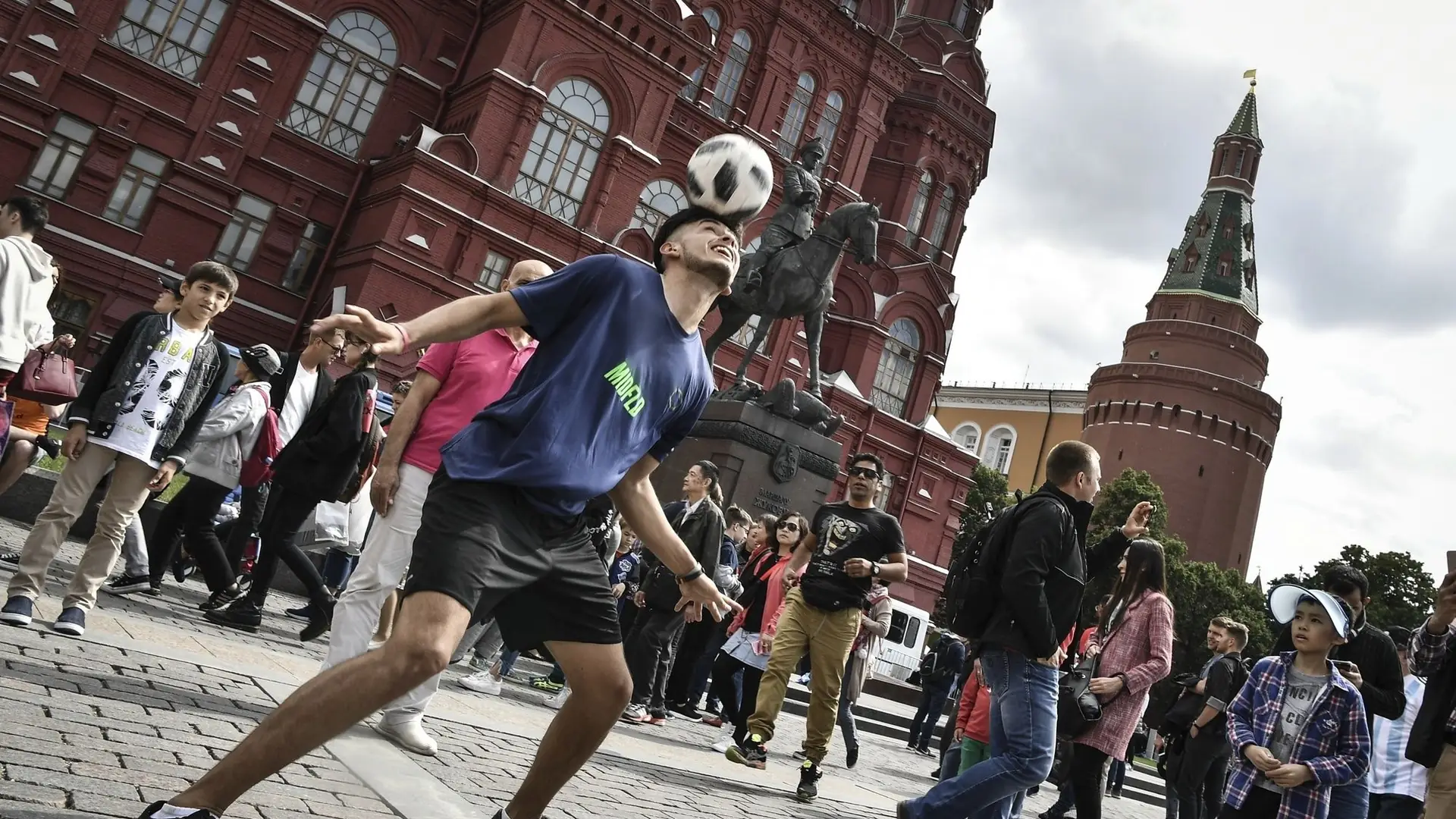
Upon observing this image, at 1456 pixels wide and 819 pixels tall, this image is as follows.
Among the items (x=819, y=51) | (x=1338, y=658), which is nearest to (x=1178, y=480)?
(x=819, y=51)

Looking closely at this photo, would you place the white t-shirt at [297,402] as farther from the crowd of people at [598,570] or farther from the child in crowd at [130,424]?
the child in crowd at [130,424]

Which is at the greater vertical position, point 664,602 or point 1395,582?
point 1395,582

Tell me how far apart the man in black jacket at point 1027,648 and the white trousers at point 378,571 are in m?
2.10

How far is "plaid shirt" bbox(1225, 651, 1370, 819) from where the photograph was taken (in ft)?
13.8

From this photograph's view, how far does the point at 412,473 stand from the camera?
4.44m

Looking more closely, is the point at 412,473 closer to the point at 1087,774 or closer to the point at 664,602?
the point at 664,602

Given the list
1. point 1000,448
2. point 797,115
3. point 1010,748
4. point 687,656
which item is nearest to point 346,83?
point 797,115

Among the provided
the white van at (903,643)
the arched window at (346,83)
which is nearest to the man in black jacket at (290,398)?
A: the arched window at (346,83)

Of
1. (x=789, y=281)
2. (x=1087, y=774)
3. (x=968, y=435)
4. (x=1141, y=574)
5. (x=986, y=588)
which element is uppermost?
(x=968, y=435)

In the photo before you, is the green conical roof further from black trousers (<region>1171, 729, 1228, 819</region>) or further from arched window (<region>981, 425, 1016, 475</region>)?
black trousers (<region>1171, 729, 1228, 819</region>)

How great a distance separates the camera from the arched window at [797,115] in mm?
33562

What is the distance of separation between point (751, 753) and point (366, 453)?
284 centimetres

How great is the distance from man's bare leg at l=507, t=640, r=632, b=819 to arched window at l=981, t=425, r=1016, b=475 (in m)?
70.9

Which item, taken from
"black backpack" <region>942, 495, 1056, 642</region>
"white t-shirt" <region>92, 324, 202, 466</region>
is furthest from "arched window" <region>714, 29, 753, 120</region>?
"black backpack" <region>942, 495, 1056, 642</region>
